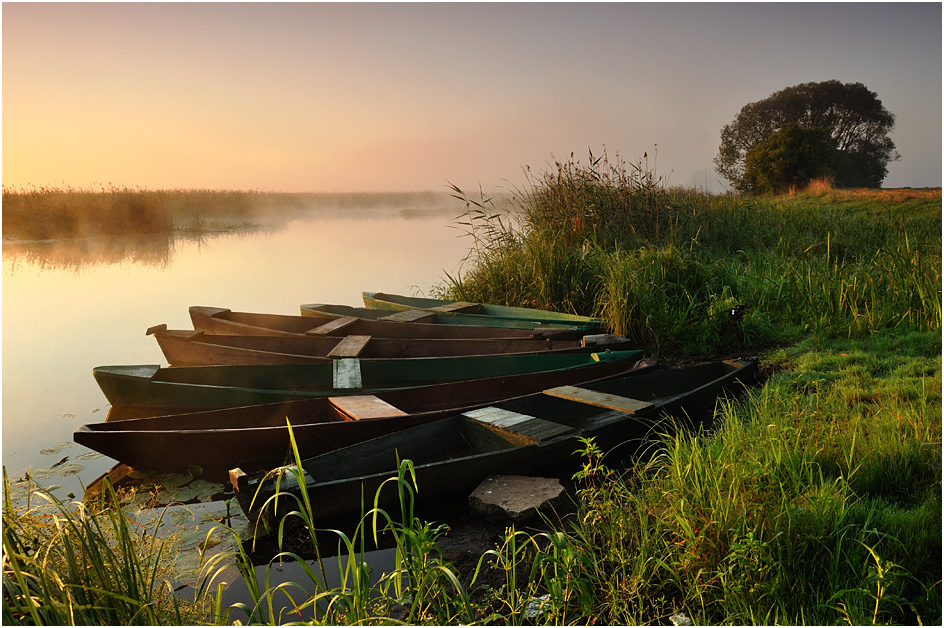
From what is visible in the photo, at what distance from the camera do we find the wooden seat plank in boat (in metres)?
3.62

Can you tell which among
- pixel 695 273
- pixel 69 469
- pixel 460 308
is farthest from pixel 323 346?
pixel 695 273

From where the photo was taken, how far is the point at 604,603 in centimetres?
234

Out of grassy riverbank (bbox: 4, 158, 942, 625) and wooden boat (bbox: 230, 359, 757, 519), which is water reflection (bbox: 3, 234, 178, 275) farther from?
grassy riverbank (bbox: 4, 158, 942, 625)

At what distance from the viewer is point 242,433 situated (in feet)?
11.8

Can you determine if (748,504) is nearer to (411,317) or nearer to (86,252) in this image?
(411,317)

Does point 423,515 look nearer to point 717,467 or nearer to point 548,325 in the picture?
point 717,467

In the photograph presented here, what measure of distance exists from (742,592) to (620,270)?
443 centimetres

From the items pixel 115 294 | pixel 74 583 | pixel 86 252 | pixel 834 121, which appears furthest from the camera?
pixel 834 121

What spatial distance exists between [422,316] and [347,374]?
2.03m

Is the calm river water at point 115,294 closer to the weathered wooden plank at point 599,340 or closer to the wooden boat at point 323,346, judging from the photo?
the wooden boat at point 323,346

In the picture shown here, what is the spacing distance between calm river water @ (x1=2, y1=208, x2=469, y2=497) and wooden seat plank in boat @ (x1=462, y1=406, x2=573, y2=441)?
268cm

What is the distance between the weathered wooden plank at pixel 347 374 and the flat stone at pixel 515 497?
5.28 feet

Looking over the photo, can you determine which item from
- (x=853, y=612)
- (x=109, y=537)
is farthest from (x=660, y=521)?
(x=109, y=537)

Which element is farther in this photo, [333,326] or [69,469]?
[333,326]
